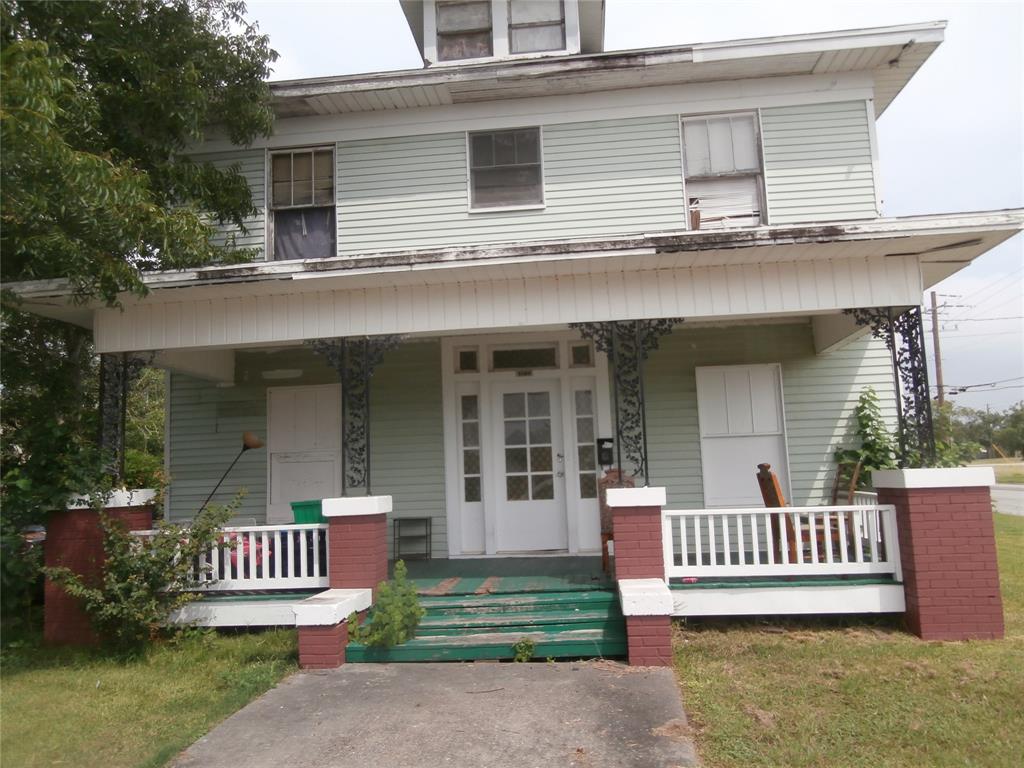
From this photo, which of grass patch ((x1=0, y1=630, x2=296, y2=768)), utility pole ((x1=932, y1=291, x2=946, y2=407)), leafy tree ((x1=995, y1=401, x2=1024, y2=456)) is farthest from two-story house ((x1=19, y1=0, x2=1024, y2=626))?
leafy tree ((x1=995, y1=401, x2=1024, y2=456))

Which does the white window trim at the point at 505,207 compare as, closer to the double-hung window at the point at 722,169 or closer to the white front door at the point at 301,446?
the double-hung window at the point at 722,169

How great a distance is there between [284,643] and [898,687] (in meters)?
4.80

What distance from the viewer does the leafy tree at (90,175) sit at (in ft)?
20.3

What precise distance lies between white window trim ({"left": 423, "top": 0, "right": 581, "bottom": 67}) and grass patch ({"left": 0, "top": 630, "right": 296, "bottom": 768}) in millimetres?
7449

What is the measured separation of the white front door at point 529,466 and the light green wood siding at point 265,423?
28.7 inches

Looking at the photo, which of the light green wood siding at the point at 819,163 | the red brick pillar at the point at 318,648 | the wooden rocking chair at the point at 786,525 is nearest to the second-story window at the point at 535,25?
the light green wood siding at the point at 819,163

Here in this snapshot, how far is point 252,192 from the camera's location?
10.0 m

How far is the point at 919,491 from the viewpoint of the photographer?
650cm

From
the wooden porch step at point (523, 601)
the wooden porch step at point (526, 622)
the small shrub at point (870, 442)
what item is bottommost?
the wooden porch step at point (526, 622)

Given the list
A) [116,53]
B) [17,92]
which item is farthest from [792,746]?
[116,53]

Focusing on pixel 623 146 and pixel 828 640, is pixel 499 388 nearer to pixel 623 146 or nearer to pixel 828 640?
pixel 623 146

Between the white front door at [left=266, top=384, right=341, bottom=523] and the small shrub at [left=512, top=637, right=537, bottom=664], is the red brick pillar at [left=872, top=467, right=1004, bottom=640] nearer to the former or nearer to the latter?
the small shrub at [left=512, top=637, right=537, bottom=664]

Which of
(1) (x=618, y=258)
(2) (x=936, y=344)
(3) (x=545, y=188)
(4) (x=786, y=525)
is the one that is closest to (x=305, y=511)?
(1) (x=618, y=258)

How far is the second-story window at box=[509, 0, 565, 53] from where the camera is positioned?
10430 mm
